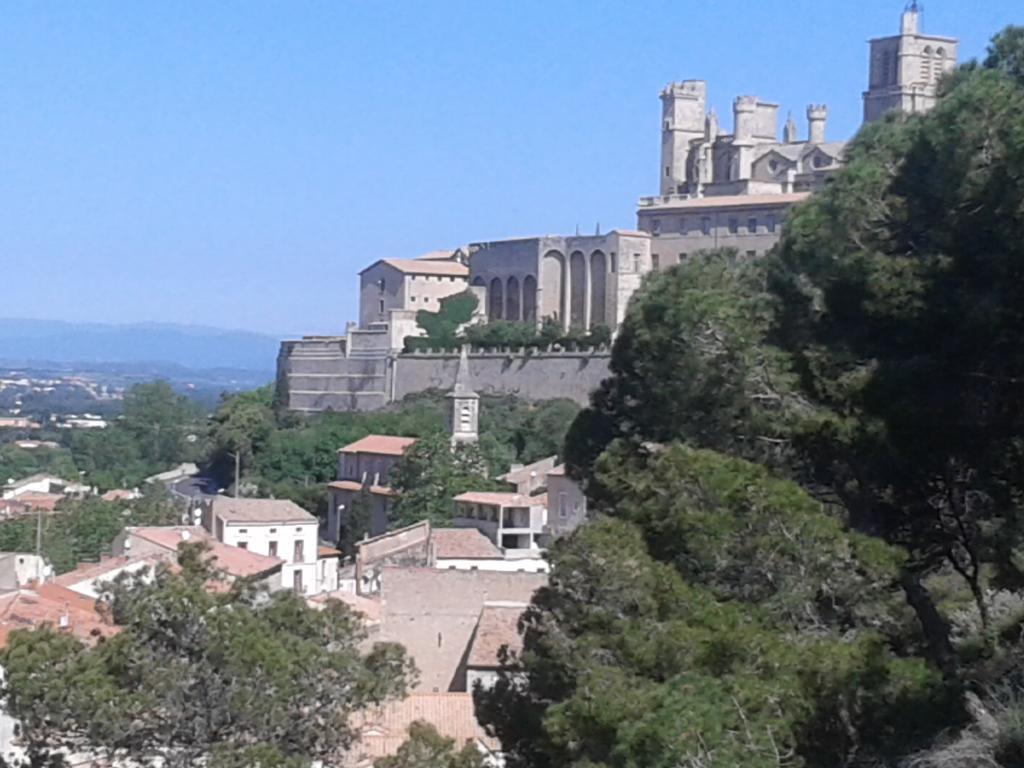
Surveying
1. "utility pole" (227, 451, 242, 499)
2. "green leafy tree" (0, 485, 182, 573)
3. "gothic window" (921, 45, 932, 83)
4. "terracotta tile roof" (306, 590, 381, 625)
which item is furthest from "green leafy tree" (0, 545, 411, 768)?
"gothic window" (921, 45, 932, 83)

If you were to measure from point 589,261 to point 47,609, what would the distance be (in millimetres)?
44427

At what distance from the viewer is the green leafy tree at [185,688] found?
12.3 meters

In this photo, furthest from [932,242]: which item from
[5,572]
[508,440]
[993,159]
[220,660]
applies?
[508,440]

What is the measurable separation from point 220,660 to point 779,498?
385 cm

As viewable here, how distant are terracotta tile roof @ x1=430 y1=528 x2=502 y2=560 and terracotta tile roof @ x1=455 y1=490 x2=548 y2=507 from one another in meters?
3.55

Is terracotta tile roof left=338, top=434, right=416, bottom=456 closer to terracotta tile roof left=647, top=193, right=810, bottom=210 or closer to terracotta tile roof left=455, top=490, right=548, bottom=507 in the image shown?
terracotta tile roof left=455, top=490, right=548, bottom=507

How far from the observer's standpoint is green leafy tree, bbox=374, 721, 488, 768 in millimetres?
13039

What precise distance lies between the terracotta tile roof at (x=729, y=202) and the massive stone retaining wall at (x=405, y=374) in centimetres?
850

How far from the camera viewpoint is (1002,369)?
11211 millimetres

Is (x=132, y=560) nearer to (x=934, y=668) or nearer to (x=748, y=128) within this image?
(x=934, y=668)

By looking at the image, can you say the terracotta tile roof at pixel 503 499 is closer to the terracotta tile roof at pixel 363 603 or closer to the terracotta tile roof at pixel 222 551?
the terracotta tile roof at pixel 222 551

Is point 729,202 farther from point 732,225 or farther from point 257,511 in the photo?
point 257,511

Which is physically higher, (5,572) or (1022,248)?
(1022,248)

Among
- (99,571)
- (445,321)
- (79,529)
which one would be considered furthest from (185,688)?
(445,321)
